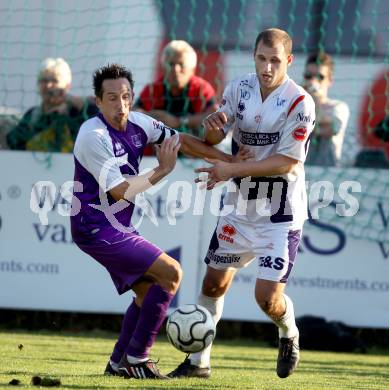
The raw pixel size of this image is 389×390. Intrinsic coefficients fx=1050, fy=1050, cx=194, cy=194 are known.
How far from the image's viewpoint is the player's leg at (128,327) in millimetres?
7008

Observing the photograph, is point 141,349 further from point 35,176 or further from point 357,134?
Result: point 357,134

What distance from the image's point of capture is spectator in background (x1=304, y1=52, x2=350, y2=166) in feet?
33.5

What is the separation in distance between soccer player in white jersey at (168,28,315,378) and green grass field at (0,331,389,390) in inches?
13.2

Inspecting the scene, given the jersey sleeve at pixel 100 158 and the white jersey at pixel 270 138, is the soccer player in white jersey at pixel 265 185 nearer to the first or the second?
the white jersey at pixel 270 138

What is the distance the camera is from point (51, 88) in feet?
34.1

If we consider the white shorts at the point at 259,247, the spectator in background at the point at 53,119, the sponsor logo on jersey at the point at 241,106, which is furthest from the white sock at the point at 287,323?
the spectator in background at the point at 53,119

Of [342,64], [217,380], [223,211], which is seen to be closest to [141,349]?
[217,380]

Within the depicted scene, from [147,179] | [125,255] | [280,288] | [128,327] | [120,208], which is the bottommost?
[128,327]

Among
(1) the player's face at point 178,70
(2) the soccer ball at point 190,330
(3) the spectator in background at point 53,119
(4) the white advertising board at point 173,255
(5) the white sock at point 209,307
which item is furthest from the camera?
(3) the spectator in background at point 53,119

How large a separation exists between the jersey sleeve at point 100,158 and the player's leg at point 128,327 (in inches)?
29.0

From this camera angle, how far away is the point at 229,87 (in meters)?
7.17

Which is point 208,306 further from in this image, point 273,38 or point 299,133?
point 273,38

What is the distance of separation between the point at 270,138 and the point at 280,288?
100cm

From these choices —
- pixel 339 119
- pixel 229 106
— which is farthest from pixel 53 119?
pixel 229 106
